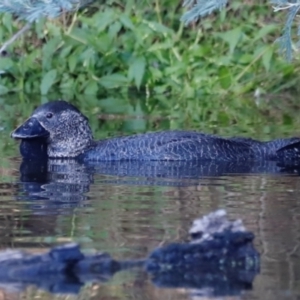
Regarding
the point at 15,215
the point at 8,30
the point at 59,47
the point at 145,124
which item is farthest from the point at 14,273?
the point at 59,47

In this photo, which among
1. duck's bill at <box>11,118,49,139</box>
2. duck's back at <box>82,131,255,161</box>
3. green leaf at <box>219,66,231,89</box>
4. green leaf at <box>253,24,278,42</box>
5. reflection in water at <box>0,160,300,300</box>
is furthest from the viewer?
green leaf at <box>253,24,278,42</box>

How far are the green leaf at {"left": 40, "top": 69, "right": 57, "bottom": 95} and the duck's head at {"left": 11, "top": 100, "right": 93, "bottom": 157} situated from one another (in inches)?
215

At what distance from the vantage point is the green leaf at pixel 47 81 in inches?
666

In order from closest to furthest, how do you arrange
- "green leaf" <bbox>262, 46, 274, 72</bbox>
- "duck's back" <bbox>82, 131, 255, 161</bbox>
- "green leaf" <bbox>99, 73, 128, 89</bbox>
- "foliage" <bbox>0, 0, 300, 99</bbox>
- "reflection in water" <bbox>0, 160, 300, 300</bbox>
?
"reflection in water" <bbox>0, 160, 300, 300</bbox> → "duck's back" <bbox>82, 131, 255, 161</bbox> → "green leaf" <bbox>262, 46, 274, 72</bbox> → "foliage" <bbox>0, 0, 300, 99</bbox> → "green leaf" <bbox>99, 73, 128, 89</bbox>

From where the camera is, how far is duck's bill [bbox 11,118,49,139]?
10.9 meters

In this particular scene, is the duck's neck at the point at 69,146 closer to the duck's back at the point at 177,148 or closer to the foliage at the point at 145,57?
the duck's back at the point at 177,148

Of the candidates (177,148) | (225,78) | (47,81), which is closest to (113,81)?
(47,81)

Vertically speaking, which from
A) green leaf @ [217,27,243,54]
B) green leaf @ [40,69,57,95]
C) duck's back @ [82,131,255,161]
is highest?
green leaf @ [217,27,243,54]

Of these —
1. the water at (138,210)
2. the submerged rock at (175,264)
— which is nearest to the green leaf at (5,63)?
the water at (138,210)

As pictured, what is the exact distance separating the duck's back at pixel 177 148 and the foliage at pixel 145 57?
17.9ft

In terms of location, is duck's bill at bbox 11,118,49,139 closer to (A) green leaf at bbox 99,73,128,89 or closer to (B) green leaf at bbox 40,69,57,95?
(B) green leaf at bbox 40,69,57,95

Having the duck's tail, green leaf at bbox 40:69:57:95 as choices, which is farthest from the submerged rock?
green leaf at bbox 40:69:57:95

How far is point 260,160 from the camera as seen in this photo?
10414mm

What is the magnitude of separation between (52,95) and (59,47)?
1352 mm
